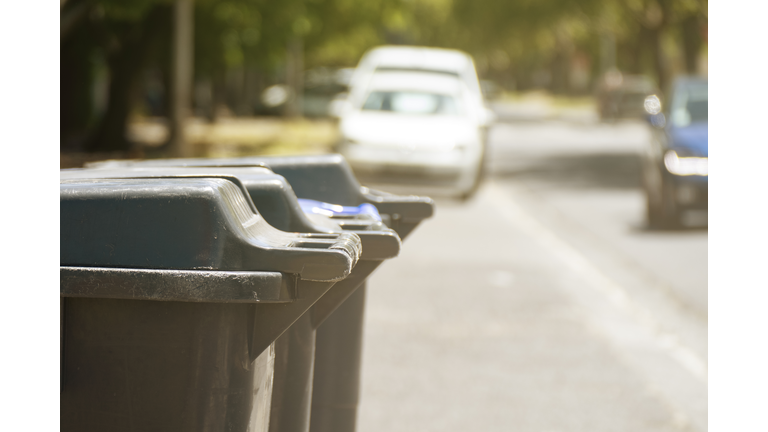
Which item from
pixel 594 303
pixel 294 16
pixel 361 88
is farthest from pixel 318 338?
pixel 294 16

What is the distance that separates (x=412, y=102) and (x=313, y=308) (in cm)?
1272

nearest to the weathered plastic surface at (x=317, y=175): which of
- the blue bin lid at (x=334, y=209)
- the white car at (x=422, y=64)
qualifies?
the blue bin lid at (x=334, y=209)

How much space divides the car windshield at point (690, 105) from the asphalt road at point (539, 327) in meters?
1.25

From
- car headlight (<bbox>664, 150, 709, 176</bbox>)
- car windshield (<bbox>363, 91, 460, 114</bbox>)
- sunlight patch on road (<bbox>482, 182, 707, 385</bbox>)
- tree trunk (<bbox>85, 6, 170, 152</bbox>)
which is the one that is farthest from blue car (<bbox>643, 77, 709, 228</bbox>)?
tree trunk (<bbox>85, 6, 170, 152</bbox>)

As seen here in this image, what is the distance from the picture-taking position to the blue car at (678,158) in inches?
434

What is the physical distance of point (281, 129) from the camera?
29.2 m

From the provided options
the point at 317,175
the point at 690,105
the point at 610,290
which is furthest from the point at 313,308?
the point at 690,105

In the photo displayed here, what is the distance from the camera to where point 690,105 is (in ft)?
38.9

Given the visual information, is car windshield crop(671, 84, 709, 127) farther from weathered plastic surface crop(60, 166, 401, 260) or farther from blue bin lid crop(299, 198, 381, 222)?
weathered plastic surface crop(60, 166, 401, 260)

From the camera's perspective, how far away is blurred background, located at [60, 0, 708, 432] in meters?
5.16

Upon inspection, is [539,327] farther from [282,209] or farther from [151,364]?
[151,364]

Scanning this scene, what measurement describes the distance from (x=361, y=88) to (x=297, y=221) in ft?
42.9
